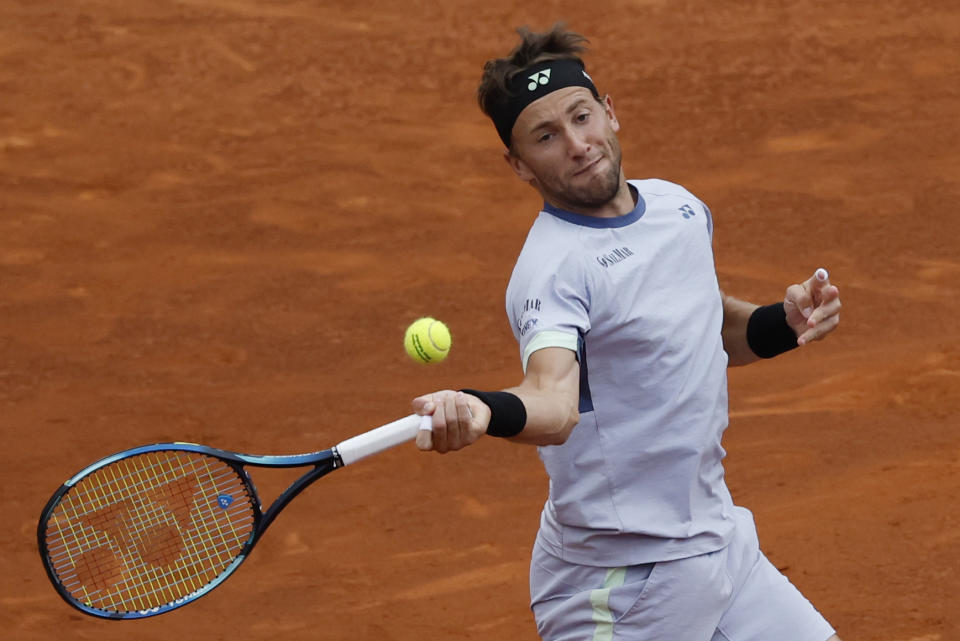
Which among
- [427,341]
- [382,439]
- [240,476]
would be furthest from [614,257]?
[240,476]

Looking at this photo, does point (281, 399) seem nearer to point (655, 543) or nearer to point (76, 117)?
point (76, 117)

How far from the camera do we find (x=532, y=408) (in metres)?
2.99

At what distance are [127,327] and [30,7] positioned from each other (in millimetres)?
2352

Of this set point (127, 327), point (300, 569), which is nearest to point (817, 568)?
point (300, 569)

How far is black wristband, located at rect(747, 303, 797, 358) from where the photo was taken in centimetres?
374

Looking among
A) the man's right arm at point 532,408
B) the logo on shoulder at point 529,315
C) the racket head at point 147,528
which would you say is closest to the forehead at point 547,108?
the logo on shoulder at point 529,315

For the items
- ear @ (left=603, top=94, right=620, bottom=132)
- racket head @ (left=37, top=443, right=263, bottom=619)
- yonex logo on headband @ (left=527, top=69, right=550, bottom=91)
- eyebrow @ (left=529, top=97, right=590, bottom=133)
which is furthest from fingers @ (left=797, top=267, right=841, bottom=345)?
racket head @ (left=37, top=443, right=263, bottom=619)

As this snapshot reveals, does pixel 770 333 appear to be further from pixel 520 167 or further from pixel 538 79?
pixel 538 79

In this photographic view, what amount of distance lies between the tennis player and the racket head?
0.86m

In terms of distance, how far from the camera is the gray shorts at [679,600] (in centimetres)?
342

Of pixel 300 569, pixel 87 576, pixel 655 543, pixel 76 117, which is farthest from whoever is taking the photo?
pixel 76 117

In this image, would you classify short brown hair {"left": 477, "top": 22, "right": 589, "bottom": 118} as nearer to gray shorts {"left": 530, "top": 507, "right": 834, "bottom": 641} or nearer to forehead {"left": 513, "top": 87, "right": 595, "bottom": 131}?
forehead {"left": 513, "top": 87, "right": 595, "bottom": 131}

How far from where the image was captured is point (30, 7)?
8.13 metres

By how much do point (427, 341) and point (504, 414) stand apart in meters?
1.10
